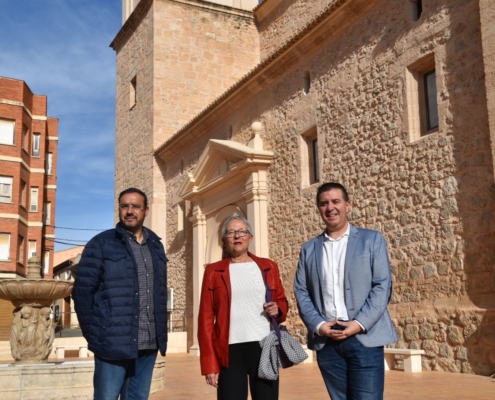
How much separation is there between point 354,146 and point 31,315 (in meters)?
6.14

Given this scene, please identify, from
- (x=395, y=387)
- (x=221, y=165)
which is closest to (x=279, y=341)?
(x=395, y=387)

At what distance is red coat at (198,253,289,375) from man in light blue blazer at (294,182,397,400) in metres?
0.34

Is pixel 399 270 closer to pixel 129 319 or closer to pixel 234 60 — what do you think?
pixel 129 319

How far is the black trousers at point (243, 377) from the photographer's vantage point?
3.53 metres

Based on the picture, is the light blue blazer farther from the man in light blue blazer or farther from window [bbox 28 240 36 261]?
window [bbox 28 240 36 261]

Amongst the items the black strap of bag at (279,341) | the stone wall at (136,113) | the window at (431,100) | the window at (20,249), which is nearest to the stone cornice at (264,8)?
the stone wall at (136,113)

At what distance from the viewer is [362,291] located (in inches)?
125

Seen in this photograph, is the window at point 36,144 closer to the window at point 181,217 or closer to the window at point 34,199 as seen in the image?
the window at point 34,199

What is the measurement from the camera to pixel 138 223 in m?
3.89

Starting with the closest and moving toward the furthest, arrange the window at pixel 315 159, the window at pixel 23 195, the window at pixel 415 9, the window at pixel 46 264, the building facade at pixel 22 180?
the window at pixel 415 9 → the window at pixel 315 159 → the building facade at pixel 22 180 → the window at pixel 23 195 → the window at pixel 46 264

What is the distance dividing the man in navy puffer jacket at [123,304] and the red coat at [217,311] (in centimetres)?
33

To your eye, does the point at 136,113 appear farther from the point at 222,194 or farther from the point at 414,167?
the point at 414,167

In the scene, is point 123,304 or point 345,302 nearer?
point 345,302

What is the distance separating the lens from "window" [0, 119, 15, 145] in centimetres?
2888
